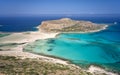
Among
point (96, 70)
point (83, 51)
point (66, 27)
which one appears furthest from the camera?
point (66, 27)

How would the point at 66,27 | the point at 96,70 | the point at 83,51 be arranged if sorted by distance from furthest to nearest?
the point at 66,27
the point at 83,51
the point at 96,70

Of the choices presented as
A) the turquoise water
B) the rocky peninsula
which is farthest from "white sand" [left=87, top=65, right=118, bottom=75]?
the rocky peninsula

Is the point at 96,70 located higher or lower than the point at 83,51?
higher

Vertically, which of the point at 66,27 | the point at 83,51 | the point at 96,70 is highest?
the point at 66,27

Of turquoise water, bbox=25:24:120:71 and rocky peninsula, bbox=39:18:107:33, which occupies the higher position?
rocky peninsula, bbox=39:18:107:33

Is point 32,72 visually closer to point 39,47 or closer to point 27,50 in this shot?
point 27,50

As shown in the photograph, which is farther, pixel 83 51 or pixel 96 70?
pixel 83 51

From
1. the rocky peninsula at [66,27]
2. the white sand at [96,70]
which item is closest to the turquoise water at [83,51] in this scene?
the white sand at [96,70]

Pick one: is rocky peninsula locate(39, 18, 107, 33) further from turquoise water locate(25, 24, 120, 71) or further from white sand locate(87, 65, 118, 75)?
white sand locate(87, 65, 118, 75)

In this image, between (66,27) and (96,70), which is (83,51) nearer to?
(96,70)

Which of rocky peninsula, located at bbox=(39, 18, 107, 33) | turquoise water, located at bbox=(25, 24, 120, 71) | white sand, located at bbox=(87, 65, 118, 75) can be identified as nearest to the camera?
white sand, located at bbox=(87, 65, 118, 75)

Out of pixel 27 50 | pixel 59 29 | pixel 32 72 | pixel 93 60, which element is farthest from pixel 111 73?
pixel 59 29

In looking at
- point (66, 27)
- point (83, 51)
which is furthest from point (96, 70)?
point (66, 27)
